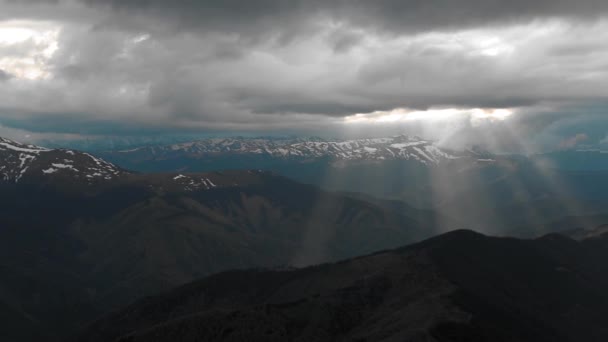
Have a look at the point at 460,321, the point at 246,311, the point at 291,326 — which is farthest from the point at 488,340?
the point at 246,311

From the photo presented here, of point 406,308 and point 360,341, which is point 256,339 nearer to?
point 360,341

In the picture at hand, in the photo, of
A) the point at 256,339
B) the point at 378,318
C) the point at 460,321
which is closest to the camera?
the point at 460,321

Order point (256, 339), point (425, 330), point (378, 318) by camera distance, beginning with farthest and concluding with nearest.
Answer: point (378, 318) → point (256, 339) → point (425, 330)

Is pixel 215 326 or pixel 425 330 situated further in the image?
pixel 215 326

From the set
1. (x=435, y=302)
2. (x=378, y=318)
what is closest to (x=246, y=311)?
(x=378, y=318)

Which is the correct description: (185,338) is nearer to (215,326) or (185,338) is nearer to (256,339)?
(215,326)

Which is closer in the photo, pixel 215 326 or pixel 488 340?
pixel 488 340

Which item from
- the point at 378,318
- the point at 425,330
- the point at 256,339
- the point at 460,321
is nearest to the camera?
the point at 425,330

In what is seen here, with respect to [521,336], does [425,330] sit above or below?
above
